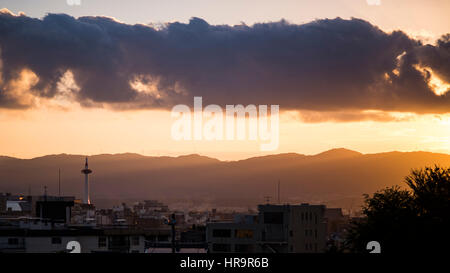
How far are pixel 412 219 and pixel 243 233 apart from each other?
64885mm

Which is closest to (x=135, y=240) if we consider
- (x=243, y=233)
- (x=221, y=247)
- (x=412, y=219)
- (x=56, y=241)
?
(x=56, y=241)

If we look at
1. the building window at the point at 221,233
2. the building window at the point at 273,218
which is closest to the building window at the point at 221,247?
the building window at the point at 221,233

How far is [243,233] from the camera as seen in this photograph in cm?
10806

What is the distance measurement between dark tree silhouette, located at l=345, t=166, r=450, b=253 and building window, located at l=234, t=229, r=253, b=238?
52.6 meters

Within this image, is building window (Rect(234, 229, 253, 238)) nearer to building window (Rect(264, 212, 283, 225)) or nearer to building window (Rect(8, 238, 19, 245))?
building window (Rect(264, 212, 283, 225))

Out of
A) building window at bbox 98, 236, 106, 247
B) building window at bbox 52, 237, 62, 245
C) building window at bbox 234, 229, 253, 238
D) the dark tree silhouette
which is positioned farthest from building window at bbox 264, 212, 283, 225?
the dark tree silhouette

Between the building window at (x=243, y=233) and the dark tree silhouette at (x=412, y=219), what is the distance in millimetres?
52551

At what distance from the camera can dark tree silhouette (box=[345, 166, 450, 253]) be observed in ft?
131

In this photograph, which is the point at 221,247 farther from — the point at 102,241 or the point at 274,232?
the point at 102,241

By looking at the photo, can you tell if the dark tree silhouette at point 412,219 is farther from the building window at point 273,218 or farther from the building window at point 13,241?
the building window at point 273,218

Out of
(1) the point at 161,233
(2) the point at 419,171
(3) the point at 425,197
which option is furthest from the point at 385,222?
(1) the point at 161,233

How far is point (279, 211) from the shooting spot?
373 ft
